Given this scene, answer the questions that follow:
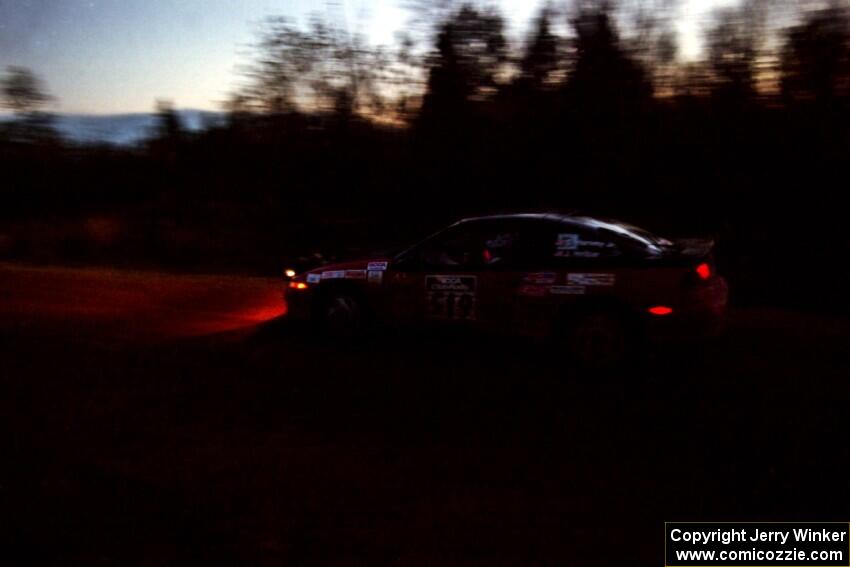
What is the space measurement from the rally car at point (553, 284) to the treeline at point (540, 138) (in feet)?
15.4

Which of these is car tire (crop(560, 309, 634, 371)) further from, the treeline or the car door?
the treeline

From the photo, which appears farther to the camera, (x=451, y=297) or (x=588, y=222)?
(x=451, y=297)

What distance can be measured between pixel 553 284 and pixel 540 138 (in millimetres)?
6440

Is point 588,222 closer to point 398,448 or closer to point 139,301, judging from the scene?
point 398,448

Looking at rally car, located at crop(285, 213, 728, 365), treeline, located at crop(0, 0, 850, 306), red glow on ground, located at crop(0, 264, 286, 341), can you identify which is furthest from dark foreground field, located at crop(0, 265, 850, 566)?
treeline, located at crop(0, 0, 850, 306)

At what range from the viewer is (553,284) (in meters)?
7.31

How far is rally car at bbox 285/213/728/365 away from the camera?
693 centimetres

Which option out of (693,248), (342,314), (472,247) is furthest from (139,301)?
(693,248)

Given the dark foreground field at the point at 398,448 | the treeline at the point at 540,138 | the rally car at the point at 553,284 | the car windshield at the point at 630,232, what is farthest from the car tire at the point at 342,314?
the treeline at the point at 540,138

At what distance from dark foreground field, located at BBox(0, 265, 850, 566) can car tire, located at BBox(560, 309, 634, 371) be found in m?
0.20

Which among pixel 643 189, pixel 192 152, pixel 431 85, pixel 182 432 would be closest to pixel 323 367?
pixel 182 432

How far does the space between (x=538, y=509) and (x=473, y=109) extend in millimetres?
10388

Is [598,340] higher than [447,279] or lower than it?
lower

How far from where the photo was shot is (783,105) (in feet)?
37.9
